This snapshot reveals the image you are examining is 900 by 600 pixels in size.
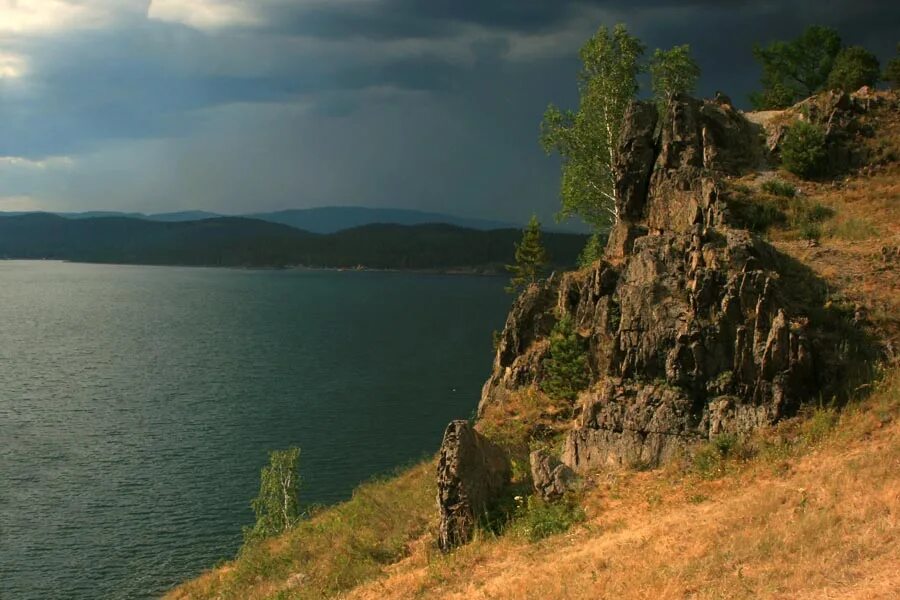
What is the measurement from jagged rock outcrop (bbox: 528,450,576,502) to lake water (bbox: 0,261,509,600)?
27862 millimetres

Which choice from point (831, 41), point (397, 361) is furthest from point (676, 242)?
point (397, 361)

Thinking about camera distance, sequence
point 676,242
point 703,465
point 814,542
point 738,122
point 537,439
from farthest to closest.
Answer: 1. point 738,122
2. point 537,439
3. point 676,242
4. point 703,465
5. point 814,542

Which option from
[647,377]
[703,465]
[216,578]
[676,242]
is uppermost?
[676,242]

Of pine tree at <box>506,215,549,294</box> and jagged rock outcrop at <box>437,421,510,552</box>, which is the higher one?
pine tree at <box>506,215,549,294</box>

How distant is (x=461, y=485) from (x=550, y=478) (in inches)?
138

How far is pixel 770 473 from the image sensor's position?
2214 centimetres

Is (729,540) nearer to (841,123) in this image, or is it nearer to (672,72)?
(841,123)

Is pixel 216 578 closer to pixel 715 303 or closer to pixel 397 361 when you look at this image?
pixel 715 303

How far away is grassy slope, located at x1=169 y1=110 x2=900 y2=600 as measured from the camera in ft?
54.0

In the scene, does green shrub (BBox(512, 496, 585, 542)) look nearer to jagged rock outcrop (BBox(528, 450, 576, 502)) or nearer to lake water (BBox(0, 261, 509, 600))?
jagged rock outcrop (BBox(528, 450, 576, 502))

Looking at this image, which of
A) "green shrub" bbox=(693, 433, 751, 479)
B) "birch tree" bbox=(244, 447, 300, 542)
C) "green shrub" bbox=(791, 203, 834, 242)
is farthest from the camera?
"birch tree" bbox=(244, 447, 300, 542)

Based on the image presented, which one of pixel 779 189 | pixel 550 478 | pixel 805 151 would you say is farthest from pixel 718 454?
pixel 805 151

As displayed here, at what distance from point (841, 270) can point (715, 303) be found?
7.21m

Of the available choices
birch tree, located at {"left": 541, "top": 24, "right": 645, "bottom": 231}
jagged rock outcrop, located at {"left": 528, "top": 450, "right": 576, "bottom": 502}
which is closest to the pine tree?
birch tree, located at {"left": 541, "top": 24, "right": 645, "bottom": 231}
